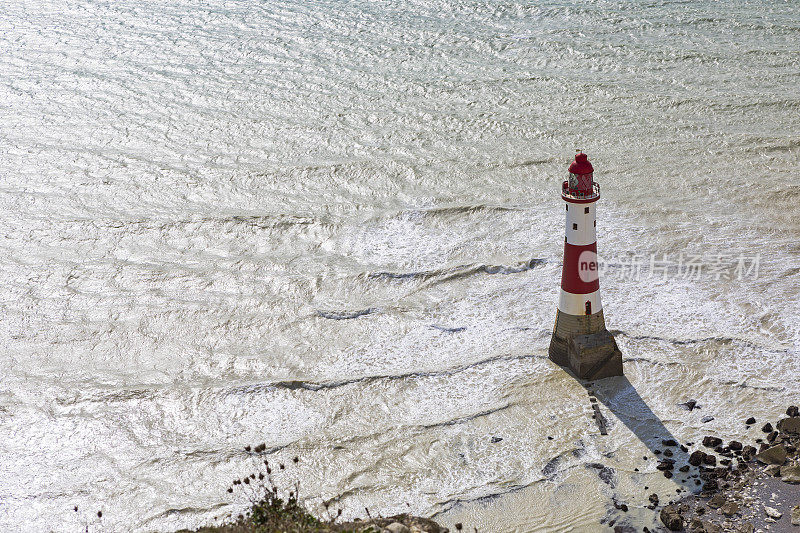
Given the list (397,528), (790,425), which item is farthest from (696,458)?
(397,528)

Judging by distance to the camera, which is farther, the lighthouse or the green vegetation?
the lighthouse

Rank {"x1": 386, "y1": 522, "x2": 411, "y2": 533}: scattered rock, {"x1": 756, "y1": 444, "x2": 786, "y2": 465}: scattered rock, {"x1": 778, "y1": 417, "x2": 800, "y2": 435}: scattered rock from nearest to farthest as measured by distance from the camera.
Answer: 1. {"x1": 386, "y1": 522, "x2": 411, "y2": 533}: scattered rock
2. {"x1": 756, "y1": 444, "x2": 786, "y2": 465}: scattered rock
3. {"x1": 778, "y1": 417, "x2": 800, "y2": 435}: scattered rock

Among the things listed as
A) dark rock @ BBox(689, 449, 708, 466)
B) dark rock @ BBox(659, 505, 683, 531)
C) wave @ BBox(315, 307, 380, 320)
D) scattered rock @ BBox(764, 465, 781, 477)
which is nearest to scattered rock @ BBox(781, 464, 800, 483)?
scattered rock @ BBox(764, 465, 781, 477)

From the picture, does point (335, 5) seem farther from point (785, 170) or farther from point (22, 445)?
point (22, 445)

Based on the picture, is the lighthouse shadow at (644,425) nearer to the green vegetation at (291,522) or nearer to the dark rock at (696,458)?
the dark rock at (696,458)

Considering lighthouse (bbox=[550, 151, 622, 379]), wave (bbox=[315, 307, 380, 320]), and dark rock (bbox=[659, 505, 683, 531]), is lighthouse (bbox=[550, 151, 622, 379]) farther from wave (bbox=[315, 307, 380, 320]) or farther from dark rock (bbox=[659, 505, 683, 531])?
wave (bbox=[315, 307, 380, 320])

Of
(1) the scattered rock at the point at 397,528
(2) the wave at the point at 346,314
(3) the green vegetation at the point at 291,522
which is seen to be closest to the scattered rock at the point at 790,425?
(3) the green vegetation at the point at 291,522
